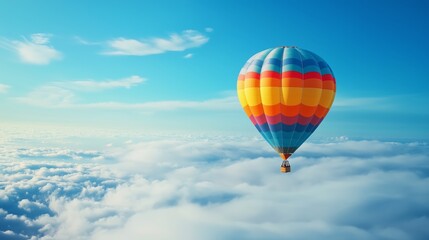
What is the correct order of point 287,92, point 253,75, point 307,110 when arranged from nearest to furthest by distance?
point 287,92
point 307,110
point 253,75

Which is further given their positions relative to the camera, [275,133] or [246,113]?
[246,113]

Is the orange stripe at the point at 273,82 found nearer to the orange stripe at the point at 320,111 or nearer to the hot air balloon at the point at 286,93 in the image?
the hot air balloon at the point at 286,93

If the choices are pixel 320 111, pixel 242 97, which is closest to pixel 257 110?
pixel 242 97

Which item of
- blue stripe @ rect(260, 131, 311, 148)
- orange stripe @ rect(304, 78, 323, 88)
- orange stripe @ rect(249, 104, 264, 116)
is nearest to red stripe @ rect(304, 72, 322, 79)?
orange stripe @ rect(304, 78, 323, 88)

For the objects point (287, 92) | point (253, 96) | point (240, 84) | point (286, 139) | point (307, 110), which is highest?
point (240, 84)

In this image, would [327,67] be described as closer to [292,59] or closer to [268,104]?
[292,59]

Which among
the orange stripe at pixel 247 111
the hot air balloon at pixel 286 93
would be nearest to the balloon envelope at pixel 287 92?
the hot air balloon at pixel 286 93

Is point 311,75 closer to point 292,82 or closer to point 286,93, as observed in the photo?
point 292,82

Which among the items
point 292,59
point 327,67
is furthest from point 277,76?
point 327,67
